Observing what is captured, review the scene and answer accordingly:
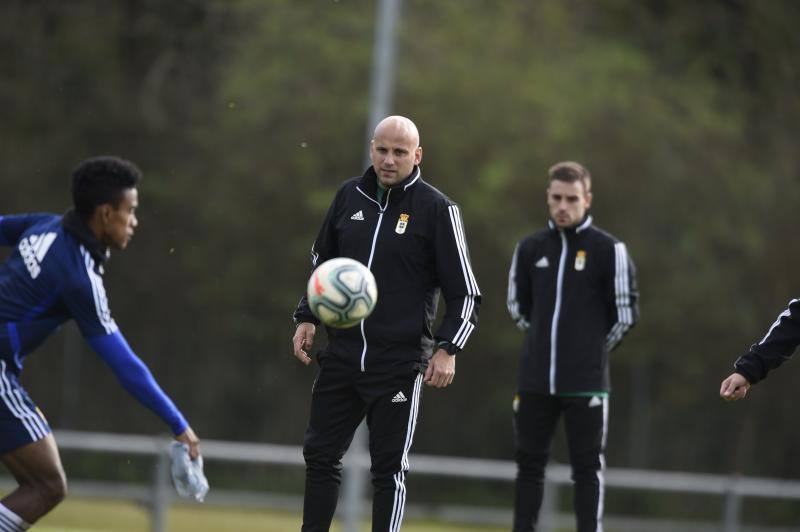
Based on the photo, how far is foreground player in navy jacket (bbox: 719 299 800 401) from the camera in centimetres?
600

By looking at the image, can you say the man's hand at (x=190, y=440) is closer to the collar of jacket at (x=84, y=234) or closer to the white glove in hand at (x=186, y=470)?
the white glove in hand at (x=186, y=470)

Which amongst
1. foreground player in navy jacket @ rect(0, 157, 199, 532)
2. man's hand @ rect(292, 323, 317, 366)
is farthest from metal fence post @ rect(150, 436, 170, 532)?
foreground player in navy jacket @ rect(0, 157, 199, 532)

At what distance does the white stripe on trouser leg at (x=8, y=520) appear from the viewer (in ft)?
19.3

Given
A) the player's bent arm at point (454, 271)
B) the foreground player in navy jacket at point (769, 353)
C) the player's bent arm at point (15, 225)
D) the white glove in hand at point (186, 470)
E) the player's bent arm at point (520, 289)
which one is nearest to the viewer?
the foreground player in navy jacket at point (769, 353)

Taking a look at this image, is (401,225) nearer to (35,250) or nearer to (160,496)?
(35,250)

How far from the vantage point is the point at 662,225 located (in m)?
18.7

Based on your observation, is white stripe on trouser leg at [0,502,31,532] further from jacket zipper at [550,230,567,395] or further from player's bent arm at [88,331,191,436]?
jacket zipper at [550,230,567,395]

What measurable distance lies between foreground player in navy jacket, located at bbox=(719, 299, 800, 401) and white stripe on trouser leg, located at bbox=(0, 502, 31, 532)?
130 inches

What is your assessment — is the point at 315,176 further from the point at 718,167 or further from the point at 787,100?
the point at 787,100

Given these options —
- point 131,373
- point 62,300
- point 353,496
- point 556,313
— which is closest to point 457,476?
point 353,496

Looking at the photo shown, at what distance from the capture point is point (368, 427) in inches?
248

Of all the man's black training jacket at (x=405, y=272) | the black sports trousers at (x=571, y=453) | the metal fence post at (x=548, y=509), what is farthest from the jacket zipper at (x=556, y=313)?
the metal fence post at (x=548, y=509)

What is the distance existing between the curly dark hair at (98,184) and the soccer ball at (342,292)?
1.02m

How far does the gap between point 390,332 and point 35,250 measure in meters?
1.71
